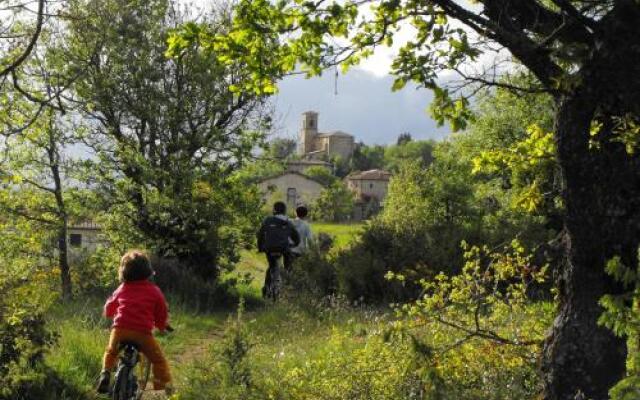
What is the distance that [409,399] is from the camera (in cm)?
508

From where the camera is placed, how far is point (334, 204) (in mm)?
98250

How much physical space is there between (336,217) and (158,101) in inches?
3330

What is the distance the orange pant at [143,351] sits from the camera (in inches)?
242

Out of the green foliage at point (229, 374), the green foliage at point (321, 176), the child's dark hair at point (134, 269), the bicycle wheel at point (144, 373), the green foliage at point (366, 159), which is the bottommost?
the bicycle wheel at point (144, 373)

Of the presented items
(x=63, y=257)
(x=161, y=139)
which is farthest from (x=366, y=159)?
(x=63, y=257)

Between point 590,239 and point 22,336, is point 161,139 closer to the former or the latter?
point 22,336

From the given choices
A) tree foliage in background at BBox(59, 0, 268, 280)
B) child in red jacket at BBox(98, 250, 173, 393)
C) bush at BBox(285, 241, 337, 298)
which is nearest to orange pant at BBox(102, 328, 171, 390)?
child in red jacket at BBox(98, 250, 173, 393)

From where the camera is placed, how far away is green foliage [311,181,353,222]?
317ft

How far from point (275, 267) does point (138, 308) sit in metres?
6.82

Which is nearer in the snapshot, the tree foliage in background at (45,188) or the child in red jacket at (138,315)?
the child in red jacket at (138,315)

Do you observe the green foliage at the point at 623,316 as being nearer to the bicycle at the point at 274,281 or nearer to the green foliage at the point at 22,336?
the green foliage at the point at 22,336

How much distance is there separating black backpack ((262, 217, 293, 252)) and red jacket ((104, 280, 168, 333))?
6.04 m

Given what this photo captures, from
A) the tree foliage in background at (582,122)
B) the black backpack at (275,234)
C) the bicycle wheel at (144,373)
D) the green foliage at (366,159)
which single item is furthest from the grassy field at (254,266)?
the green foliage at (366,159)

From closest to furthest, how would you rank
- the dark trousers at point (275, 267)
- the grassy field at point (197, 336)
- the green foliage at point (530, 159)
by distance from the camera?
the green foliage at point (530, 159), the grassy field at point (197, 336), the dark trousers at point (275, 267)
